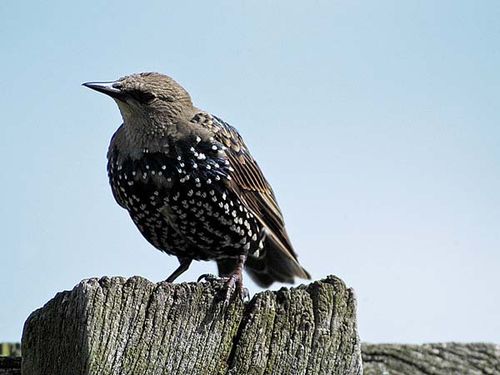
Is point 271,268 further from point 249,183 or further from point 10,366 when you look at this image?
point 10,366

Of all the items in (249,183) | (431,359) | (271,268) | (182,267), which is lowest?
(431,359)

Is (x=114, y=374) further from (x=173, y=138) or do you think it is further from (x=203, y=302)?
(x=173, y=138)

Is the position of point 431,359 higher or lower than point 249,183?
lower

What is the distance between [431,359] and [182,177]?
7.42 feet

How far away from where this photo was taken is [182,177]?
4609 mm

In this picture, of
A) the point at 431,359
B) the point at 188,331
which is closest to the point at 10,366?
the point at 188,331

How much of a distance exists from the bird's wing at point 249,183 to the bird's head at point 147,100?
0.56 feet

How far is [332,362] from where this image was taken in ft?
6.97

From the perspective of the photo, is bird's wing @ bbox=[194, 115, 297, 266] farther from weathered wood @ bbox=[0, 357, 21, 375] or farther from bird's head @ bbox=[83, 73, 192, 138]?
weathered wood @ bbox=[0, 357, 21, 375]

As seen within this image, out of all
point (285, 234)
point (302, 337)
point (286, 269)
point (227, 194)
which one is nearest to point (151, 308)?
point (302, 337)

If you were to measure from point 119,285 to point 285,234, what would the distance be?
123 inches

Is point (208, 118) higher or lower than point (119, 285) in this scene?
higher

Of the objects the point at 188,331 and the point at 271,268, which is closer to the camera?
the point at 188,331

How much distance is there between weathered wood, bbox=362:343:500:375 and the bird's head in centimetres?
237
